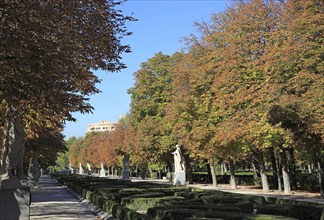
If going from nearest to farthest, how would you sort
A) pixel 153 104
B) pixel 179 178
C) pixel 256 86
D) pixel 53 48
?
pixel 53 48
pixel 256 86
pixel 179 178
pixel 153 104

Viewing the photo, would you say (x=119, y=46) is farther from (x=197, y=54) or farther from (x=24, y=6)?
(x=197, y=54)

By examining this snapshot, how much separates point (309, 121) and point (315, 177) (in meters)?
11.8

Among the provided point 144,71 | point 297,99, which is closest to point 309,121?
point 297,99

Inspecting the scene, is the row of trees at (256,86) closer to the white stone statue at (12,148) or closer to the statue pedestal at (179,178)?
the statue pedestal at (179,178)

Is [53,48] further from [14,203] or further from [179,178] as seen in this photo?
[179,178]

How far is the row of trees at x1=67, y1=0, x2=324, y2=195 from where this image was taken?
18.9 m

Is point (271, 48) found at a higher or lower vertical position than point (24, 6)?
higher

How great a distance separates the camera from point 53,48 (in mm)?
9055

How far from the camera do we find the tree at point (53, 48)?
8.34 metres

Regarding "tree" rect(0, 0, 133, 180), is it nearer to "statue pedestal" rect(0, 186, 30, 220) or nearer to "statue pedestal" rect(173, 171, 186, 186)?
"statue pedestal" rect(0, 186, 30, 220)

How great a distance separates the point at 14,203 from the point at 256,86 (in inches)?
644

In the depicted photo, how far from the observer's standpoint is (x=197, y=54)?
107ft

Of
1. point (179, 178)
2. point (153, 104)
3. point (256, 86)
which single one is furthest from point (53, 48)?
point (153, 104)

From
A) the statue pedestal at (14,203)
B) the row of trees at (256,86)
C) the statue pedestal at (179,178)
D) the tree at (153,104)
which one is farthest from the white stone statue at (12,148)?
the tree at (153,104)
